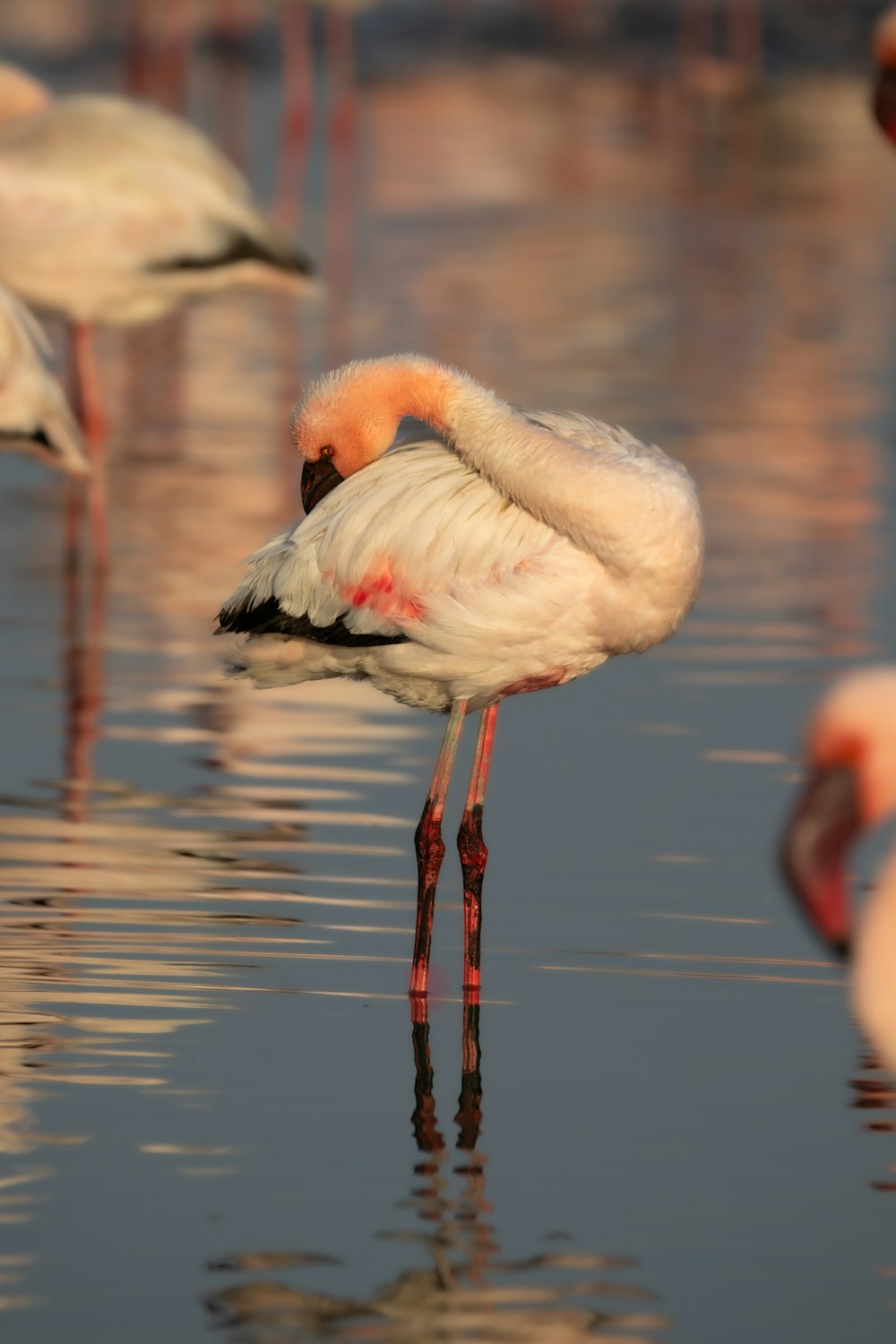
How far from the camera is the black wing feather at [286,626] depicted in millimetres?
5609

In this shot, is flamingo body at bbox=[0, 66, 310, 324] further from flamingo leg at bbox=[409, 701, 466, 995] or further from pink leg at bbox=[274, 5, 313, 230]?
pink leg at bbox=[274, 5, 313, 230]

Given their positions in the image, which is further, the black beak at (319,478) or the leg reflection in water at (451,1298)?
the black beak at (319,478)

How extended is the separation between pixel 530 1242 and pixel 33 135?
7.58m

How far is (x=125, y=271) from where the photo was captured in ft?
35.1

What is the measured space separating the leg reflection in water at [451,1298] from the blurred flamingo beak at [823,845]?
0.70m

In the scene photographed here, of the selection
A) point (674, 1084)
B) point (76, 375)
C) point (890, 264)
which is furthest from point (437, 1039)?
point (890, 264)

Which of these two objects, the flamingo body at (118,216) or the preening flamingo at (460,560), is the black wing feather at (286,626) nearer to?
the preening flamingo at (460,560)

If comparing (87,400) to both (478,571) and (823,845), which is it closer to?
(478,571)

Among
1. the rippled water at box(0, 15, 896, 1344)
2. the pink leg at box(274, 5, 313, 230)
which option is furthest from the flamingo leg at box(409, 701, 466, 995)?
the pink leg at box(274, 5, 313, 230)

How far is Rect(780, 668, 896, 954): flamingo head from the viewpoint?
141 inches

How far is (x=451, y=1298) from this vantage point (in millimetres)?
3959

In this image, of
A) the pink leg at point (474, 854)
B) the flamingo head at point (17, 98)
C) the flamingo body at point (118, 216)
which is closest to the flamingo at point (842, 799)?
the pink leg at point (474, 854)

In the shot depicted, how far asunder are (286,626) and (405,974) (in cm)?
80

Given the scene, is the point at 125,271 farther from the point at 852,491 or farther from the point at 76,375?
the point at 852,491
